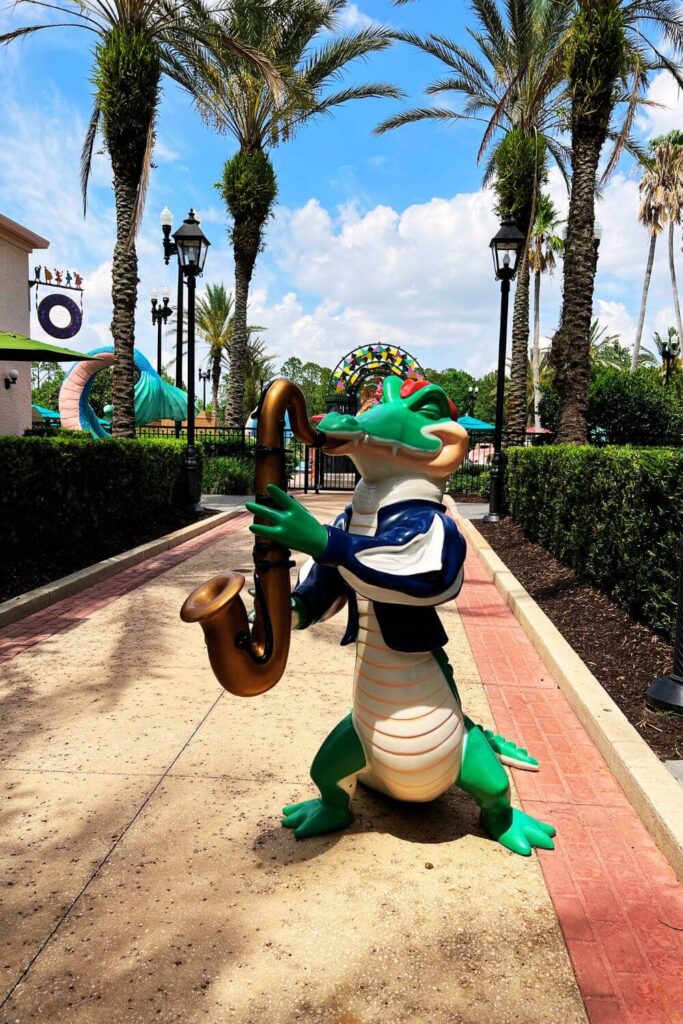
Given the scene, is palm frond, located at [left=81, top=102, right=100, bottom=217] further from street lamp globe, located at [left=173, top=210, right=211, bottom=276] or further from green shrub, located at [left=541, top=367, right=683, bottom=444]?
green shrub, located at [left=541, top=367, right=683, bottom=444]

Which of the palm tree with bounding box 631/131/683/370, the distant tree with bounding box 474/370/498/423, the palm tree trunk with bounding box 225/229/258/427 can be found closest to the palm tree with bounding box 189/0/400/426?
the palm tree trunk with bounding box 225/229/258/427

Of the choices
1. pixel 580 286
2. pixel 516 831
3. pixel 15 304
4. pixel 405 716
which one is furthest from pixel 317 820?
pixel 15 304

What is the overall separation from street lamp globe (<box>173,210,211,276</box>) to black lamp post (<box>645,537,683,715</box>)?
11734 mm

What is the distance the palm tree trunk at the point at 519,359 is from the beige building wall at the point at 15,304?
1208cm

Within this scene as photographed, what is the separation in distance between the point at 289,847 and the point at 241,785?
57 cm

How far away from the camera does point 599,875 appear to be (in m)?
2.65

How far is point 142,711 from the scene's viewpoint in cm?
414

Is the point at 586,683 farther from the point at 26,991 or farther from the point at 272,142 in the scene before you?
the point at 272,142

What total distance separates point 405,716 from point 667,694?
238 cm

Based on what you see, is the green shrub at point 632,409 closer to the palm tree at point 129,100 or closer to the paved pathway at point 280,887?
the palm tree at point 129,100

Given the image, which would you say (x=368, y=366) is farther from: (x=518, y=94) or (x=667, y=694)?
(x=667, y=694)

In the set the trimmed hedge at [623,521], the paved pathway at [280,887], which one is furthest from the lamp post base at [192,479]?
the paved pathway at [280,887]

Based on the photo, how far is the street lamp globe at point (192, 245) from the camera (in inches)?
524

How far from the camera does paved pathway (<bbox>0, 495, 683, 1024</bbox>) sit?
201 centimetres
